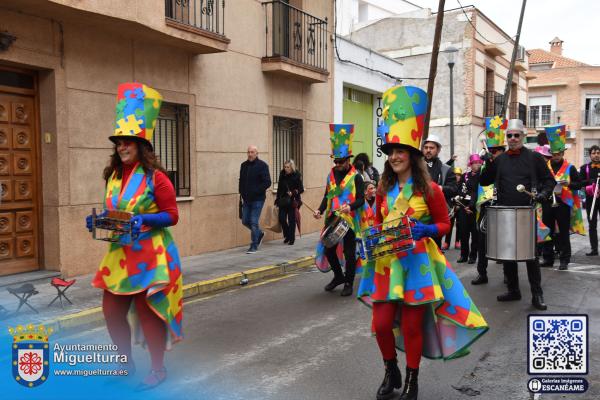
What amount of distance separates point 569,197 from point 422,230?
21.4ft

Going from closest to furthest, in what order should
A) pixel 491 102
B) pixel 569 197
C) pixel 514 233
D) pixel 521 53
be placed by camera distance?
pixel 514 233, pixel 569 197, pixel 491 102, pixel 521 53

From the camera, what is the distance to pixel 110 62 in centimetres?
923

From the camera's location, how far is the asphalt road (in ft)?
14.4

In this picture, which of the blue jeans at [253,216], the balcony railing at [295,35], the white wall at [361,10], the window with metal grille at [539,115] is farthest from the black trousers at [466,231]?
the window with metal grille at [539,115]

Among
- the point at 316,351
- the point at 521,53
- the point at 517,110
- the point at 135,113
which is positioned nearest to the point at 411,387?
the point at 316,351

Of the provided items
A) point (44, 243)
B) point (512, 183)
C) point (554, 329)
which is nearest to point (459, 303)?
point (554, 329)

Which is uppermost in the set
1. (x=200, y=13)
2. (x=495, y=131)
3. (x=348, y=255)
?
(x=200, y=13)

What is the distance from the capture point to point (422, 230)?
152 inches

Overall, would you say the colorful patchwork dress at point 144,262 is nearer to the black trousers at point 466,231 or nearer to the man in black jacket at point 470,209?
the man in black jacket at point 470,209

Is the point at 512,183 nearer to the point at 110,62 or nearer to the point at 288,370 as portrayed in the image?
the point at 288,370

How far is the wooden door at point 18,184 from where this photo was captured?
26.5 ft

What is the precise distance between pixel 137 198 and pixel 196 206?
22.5 ft

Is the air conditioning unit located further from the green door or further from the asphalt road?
the asphalt road

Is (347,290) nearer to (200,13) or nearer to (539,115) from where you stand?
(200,13)
